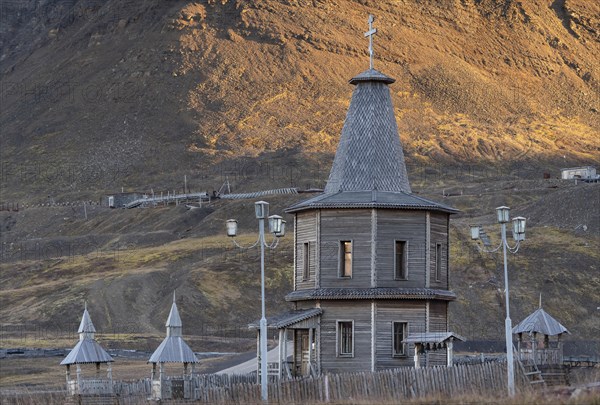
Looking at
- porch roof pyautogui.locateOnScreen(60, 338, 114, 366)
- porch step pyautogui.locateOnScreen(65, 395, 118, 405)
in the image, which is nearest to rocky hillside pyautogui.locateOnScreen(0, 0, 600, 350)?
porch roof pyautogui.locateOnScreen(60, 338, 114, 366)

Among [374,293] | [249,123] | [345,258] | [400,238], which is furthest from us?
[249,123]

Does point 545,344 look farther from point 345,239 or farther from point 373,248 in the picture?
Result: point 345,239

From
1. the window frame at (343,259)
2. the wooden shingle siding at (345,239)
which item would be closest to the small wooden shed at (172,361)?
the wooden shingle siding at (345,239)

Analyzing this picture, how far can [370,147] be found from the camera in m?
49.4

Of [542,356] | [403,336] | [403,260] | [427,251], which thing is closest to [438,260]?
[427,251]

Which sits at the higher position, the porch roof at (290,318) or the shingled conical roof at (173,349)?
the porch roof at (290,318)

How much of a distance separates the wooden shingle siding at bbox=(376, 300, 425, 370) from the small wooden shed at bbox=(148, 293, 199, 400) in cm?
577

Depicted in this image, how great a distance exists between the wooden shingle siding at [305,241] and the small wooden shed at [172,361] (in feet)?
14.8

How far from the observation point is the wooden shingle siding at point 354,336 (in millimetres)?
47094

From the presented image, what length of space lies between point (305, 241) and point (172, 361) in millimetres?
6128

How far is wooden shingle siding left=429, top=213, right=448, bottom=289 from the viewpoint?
158 ft

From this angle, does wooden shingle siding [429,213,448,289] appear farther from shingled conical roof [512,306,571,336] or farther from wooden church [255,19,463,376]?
shingled conical roof [512,306,571,336]

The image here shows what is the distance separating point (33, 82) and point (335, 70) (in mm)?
38413

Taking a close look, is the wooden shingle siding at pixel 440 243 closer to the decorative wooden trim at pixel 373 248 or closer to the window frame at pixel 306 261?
the decorative wooden trim at pixel 373 248
